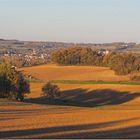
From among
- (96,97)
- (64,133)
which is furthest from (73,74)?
(64,133)

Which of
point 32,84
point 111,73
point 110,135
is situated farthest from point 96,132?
point 111,73

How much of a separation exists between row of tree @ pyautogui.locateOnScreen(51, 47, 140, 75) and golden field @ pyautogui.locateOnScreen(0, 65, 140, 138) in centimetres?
584

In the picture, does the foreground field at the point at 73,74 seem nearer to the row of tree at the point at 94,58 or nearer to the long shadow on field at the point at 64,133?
the row of tree at the point at 94,58

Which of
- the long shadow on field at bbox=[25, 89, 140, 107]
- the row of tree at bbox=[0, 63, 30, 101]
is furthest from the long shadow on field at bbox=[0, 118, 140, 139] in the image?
the long shadow on field at bbox=[25, 89, 140, 107]

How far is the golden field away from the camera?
83.0 ft

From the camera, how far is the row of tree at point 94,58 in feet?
404

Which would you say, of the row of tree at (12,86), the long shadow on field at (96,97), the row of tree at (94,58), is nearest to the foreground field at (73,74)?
the row of tree at (94,58)

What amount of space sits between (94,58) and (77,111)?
101 meters

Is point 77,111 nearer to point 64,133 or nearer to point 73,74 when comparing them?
point 64,133

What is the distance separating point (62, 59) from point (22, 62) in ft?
48.5

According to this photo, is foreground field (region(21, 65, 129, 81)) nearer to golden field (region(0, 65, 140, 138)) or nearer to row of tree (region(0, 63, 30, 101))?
golden field (region(0, 65, 140, 138))

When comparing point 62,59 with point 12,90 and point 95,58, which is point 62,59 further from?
point 12,90

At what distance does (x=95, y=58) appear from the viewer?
146 m

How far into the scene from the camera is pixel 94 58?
479 feet
